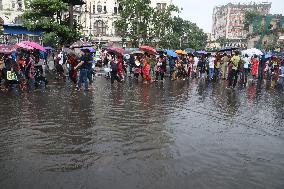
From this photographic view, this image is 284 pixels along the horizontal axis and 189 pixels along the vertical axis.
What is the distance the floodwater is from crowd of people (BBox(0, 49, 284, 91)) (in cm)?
336

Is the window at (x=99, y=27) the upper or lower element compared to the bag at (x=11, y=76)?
upper

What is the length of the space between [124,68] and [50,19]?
40.8ft

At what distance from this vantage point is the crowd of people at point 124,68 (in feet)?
47.8

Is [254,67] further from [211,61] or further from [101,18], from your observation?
[101,18]

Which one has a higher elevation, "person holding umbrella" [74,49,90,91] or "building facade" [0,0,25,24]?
"building facade" [0,0,25,24]

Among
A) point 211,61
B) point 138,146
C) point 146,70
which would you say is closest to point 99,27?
point 211,61

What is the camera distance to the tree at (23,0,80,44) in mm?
28808

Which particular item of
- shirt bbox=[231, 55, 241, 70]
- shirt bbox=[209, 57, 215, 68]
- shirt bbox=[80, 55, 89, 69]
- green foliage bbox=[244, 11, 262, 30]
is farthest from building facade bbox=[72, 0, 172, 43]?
shirt bbox=[80, 55, 89, 69]

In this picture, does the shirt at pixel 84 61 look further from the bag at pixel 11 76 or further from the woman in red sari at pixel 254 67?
the woman in red sari at pixel 254 67

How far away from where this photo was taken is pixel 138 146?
21.2ft

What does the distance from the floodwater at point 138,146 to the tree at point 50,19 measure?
62.2 feet

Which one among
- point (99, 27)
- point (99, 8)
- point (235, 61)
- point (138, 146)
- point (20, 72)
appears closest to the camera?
point (138, 146)

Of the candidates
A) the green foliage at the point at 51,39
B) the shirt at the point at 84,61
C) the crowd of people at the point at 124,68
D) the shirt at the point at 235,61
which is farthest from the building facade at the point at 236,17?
the shirt at the point at 84,61

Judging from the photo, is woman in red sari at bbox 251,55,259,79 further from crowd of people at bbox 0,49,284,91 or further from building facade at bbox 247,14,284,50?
building facade at bbox 247,14,284,50
